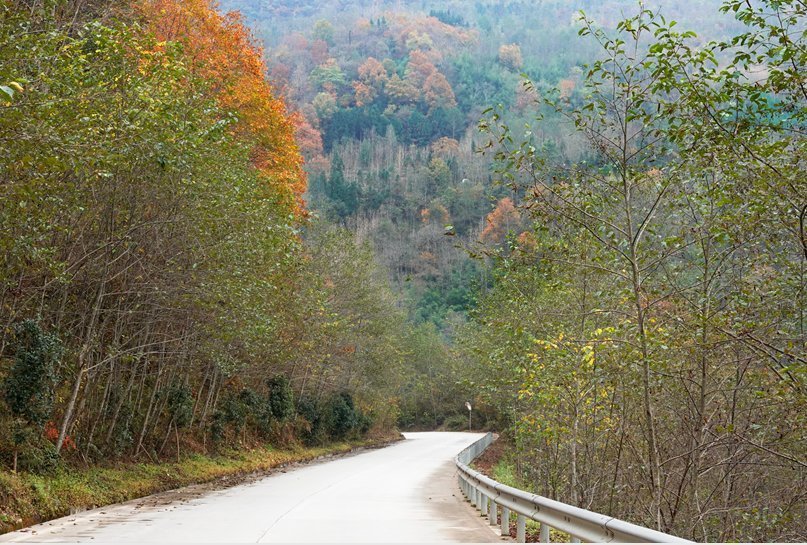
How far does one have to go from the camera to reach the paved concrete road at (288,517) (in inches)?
472

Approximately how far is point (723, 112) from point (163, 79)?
10.3 m

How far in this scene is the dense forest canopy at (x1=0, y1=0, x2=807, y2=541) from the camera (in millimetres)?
9891

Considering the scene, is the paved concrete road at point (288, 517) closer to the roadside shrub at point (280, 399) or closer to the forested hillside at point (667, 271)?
the forested hillside at point (667, 271)

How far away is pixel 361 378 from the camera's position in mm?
50281

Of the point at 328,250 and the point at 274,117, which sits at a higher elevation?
the point at 274,117

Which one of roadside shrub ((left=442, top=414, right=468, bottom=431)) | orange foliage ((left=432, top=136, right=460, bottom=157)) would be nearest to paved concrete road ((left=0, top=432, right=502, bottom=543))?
roadside shrub ((left=442, top=414, right=468, bottom=431))

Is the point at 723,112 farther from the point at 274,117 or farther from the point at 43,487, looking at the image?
the point at 274,117

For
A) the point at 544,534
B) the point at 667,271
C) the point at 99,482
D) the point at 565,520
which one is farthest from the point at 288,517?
the point at 667,271

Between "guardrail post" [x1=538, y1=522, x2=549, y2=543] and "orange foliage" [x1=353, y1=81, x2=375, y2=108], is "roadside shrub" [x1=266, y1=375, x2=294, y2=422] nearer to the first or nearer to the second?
"guardrail post" [x1=538, y1=522, x2=549, y2=543]

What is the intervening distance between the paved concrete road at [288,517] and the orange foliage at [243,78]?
11.6 metres

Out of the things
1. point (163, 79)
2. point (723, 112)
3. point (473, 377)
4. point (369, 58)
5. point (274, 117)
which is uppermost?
point (369, 58)

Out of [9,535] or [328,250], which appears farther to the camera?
[328,250]

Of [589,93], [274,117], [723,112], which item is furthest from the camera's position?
[274,117]

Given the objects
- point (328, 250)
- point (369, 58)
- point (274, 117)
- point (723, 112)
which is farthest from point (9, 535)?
point (369, 58)
